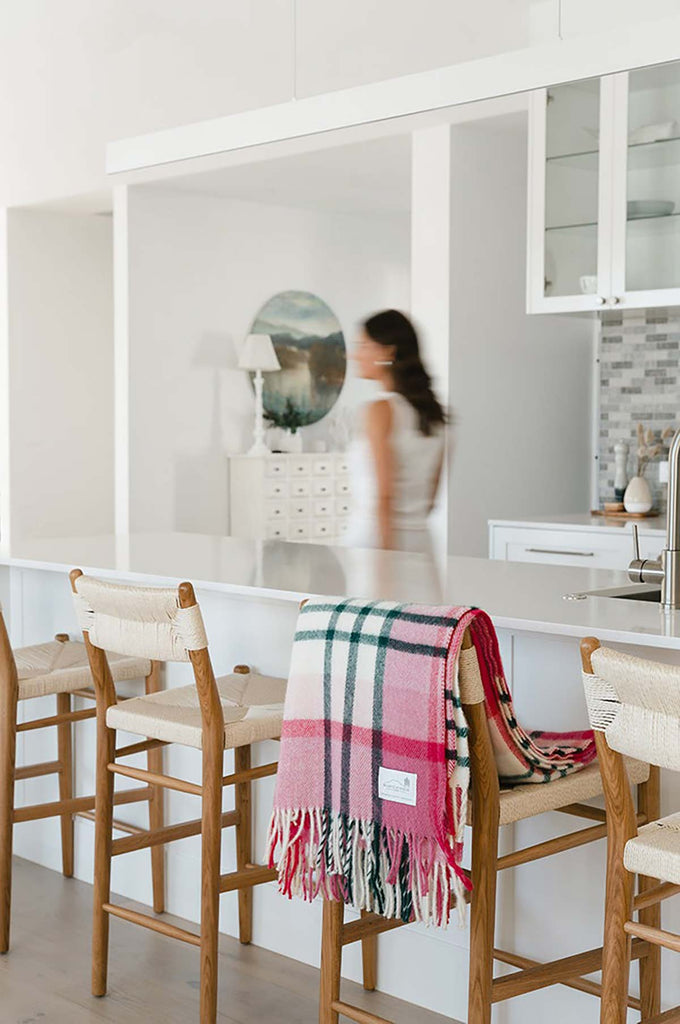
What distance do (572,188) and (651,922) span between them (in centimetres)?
335

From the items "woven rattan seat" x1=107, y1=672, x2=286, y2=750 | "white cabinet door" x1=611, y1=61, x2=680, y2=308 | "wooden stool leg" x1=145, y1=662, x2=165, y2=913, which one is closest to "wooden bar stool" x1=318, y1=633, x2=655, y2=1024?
"woven rattan seat" x1=107, y1=672, x2=286, y2=750

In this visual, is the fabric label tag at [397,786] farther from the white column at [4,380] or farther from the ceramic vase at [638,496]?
the white column at [4,380]

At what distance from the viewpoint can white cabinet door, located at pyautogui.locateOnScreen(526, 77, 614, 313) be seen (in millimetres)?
4941

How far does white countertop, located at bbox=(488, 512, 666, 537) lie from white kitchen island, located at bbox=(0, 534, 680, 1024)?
1490 mm

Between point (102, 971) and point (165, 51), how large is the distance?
4855 mm

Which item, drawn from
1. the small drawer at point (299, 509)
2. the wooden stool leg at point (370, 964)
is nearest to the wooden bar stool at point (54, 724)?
the wooden stool leg at point (370, 964)

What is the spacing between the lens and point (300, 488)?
24.9ft

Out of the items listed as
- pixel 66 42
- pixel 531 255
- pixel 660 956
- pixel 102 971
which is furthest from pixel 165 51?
pixel 660 956

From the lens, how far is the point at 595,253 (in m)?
4.96

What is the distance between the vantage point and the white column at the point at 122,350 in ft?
22.9

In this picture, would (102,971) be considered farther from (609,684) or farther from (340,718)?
(609,684)

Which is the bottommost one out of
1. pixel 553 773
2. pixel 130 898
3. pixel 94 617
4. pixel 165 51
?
pixel 130 898

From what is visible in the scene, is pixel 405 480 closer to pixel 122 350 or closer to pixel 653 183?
pixel 653 183

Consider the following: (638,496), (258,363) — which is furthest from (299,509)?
(638,496)
